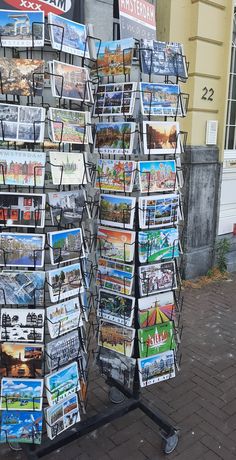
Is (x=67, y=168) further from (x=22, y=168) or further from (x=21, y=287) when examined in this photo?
(x=21, y=287)

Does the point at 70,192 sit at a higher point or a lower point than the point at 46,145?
lower

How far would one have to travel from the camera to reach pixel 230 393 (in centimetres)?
360

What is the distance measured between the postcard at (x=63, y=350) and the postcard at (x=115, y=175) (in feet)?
3.22

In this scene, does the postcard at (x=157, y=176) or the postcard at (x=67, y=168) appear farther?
the postcard at (x=157, y=176)

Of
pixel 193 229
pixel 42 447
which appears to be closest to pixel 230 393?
pixel 42 447

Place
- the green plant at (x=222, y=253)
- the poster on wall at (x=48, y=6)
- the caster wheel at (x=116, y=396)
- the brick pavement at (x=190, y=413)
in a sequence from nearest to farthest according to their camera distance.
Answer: the brick pavement at (x=190, y=413) < the caster wheel at (x=116, y=396) < the poster on wall at (x=48, y=6) < the green plant at (x=222, y=253)

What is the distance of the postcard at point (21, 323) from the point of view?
7.81 ft

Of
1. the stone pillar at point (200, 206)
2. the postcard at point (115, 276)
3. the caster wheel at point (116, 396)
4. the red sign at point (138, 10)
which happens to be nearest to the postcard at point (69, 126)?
the postcard at point (115, 276)

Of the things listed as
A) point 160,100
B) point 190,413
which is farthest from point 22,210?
point 190,413

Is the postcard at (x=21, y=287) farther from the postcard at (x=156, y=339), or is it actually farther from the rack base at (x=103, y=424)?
the rack base at (x=103, y=424)

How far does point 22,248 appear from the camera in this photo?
2320 millimetres

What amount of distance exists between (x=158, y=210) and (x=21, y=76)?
3.85 feet

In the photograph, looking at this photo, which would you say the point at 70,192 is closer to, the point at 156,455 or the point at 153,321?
the point at 153,321

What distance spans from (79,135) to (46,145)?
21cm
